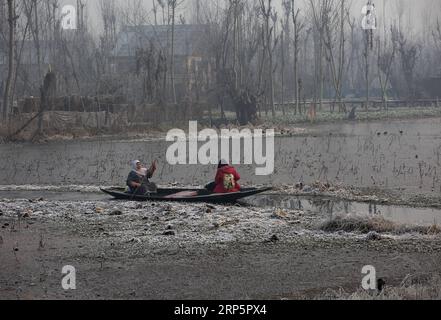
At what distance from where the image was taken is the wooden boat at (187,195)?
14867 millimetres

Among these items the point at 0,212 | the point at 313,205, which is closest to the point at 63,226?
the point at 0,212

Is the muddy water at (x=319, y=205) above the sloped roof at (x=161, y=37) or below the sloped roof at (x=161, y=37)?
below

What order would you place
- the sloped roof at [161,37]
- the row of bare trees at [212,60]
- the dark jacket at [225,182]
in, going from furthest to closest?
the sloped roof at [161,37], the row of bare trees at [212,60], the dark jacket at [225,182]

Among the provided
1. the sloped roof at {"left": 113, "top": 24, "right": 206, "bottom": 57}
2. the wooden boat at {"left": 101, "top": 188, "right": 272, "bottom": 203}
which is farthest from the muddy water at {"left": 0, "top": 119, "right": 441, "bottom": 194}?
the sloped roof at {"left": 113, "top": 24, "right": 206, "bottom": 57}

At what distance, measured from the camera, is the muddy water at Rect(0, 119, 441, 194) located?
19.3m

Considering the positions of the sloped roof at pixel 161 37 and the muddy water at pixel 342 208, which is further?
the sloped roof at pixel 161 37

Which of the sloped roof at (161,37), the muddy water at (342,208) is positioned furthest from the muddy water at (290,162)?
the sloped roof at (161,37)

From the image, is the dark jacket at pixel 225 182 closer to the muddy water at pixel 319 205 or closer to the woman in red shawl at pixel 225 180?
the woman in red shawl at pixel 225 180

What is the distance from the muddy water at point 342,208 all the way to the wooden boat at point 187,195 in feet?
1.80

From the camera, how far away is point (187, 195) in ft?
50.4

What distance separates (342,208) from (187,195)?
3.62 meters

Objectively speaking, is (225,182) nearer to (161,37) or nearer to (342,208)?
(342,208)

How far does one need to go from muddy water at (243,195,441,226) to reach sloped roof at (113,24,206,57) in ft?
185

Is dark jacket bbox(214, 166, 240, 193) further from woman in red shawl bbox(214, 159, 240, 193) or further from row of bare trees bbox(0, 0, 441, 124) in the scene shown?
row of bare trees bbox(0, 0, 441, 124)
